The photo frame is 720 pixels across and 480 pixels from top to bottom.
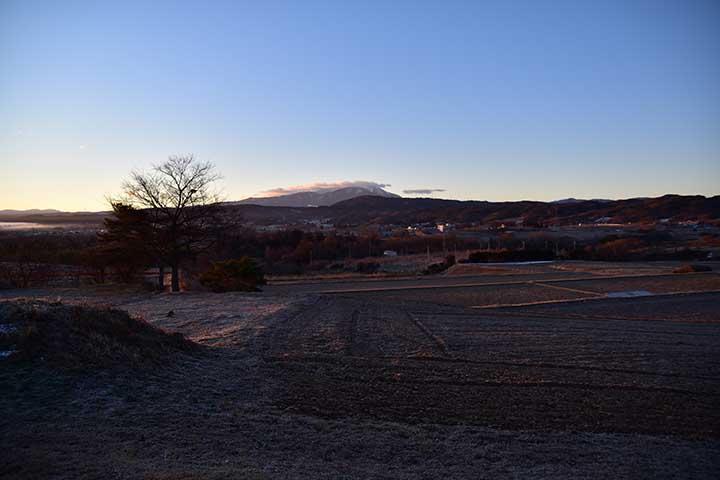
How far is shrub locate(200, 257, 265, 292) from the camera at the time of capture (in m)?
27.8

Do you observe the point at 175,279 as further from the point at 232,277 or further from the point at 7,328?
the point at 7,328

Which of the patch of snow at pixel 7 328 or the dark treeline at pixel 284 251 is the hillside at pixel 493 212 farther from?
the patch of snow at pixel 7 328

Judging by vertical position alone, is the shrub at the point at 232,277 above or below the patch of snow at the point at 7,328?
below

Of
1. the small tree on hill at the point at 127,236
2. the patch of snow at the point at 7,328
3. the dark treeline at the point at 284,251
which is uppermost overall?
the small tree on hill at the point at 127,236

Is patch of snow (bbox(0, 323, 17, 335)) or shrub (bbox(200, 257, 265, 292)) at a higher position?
patch of snow (bbox(0, 323, 17, 335))

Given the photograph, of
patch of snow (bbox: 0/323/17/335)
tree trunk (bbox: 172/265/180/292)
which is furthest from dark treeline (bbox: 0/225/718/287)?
patch of snow (bbox: 0/323/17/335)

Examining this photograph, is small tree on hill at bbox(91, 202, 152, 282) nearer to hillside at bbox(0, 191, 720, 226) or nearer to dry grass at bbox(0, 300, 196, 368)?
dry grass at bbox(0, 300, 196, 368)

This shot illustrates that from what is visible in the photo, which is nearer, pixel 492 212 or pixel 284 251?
pixel 284 251

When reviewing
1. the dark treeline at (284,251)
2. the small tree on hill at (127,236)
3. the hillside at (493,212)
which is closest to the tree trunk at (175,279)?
the dark treeline at (284,251)

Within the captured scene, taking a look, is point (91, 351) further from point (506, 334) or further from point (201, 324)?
point (506, 334)

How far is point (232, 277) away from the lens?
2889 centimetres

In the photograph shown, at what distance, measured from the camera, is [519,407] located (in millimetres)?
8227

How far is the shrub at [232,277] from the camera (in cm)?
2777

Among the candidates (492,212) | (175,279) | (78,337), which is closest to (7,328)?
(78,337)
